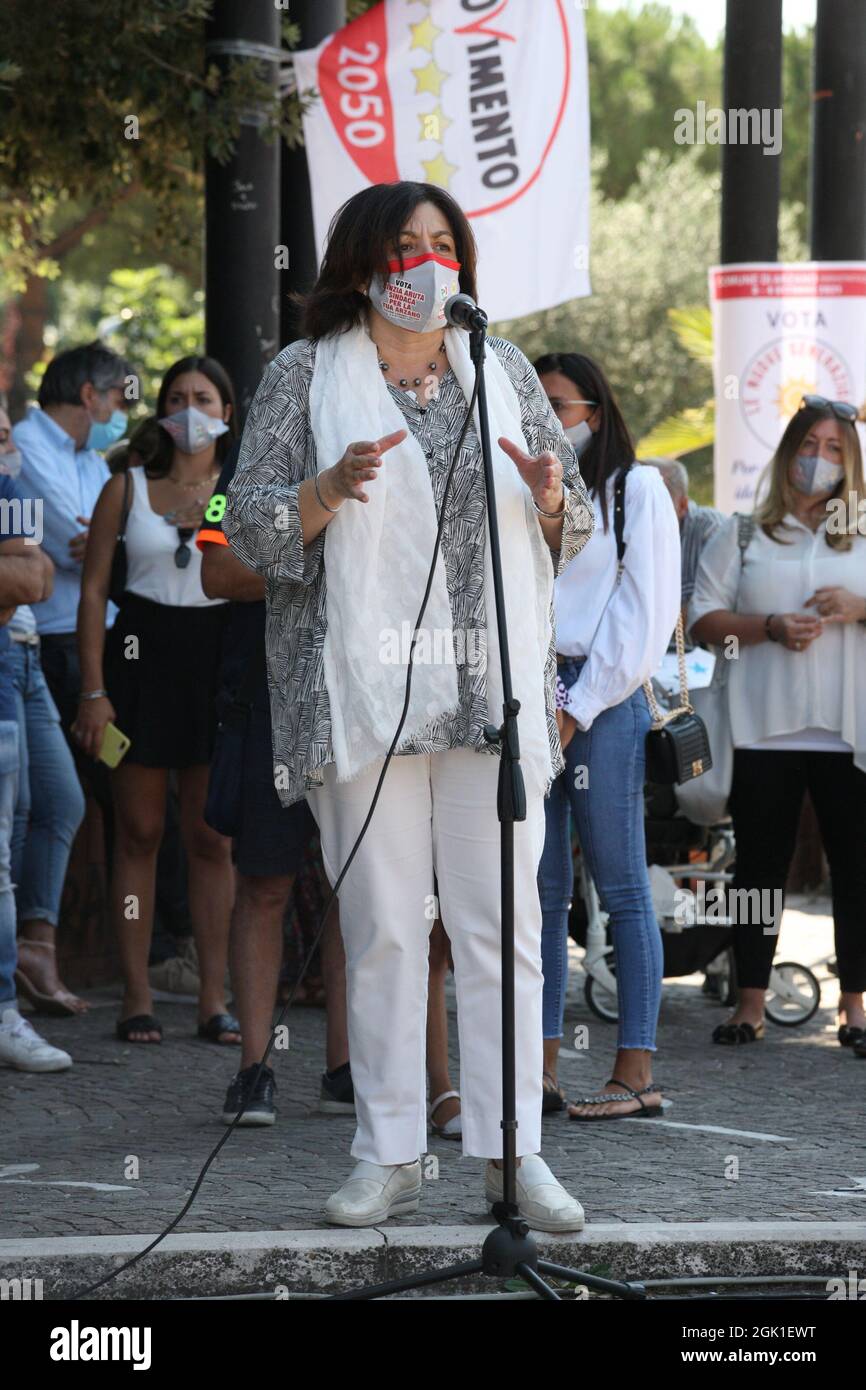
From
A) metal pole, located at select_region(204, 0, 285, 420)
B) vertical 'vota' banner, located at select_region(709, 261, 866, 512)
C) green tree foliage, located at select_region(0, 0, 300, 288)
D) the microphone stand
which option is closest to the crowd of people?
the microphone stand

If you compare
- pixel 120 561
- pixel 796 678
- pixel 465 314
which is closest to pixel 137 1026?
pixel 120 561

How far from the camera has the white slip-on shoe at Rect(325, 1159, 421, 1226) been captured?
4.44 m

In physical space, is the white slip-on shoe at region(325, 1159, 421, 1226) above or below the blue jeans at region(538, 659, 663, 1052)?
below

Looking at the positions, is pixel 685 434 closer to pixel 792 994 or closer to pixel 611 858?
pixel 792 994

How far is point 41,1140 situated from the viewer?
5.51 m

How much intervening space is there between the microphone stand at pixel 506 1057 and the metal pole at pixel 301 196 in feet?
14.4

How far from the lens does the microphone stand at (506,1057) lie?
13.4ft

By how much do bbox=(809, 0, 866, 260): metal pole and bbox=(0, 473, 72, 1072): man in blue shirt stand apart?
5.48m

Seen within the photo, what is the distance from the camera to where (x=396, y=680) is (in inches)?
172

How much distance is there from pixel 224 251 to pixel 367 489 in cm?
373

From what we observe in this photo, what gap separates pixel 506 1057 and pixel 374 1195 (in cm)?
57

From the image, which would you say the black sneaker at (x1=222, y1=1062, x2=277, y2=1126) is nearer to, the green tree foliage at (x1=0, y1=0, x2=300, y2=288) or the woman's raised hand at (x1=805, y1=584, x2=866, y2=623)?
the woman's raised hand at (x1=805, y1=584, x2=866, y2=623)

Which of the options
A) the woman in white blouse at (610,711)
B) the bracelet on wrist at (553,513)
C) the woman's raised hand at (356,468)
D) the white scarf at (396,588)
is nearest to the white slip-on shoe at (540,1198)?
the white scarf at (396,588)

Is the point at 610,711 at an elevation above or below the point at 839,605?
below
